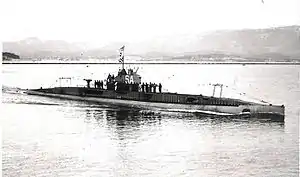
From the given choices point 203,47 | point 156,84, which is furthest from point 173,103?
point 203,47

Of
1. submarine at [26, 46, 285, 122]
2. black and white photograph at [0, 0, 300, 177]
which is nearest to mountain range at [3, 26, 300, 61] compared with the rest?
black and white photograph at [0, 0, 300, 177]

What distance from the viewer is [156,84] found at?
2.77 m

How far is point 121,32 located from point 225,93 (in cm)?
71

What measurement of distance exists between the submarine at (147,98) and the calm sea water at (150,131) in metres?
0.04

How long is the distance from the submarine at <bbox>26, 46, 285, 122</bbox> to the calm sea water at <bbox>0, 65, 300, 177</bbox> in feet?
0.12

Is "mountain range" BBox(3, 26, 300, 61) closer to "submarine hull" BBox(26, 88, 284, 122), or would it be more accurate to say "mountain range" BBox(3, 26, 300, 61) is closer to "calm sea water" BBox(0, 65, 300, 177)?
"calm sea water" BBox(0, 65, 300, 177)

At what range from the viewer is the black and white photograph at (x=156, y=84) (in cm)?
255

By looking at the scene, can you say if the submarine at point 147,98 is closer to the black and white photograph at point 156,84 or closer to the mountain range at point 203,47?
the black and white photograph at point 156,84

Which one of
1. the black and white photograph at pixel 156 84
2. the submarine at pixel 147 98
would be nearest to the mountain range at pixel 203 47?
the black and white photograph at pixel 156 84

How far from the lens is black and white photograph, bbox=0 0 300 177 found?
2.55 m

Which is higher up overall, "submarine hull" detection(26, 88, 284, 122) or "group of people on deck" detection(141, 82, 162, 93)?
"group of people on deck" detection(141, 82, 162, 93)

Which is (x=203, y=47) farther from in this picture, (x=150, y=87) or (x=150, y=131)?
(x=150, y=131)

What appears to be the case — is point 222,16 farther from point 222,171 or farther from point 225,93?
point 222,171

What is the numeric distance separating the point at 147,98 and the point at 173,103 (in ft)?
0.52
